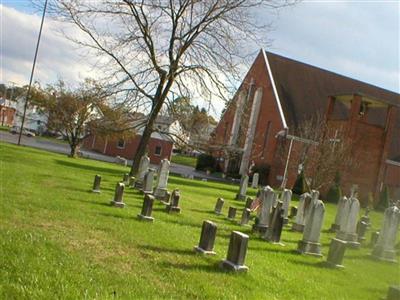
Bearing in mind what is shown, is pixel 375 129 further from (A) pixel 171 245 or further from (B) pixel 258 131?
(A) pixel 171 245

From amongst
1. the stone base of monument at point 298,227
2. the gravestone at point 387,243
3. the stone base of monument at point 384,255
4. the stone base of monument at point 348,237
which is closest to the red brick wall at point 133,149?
the stone base of monument at point 298,227

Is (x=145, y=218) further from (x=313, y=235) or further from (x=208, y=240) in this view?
(x=313, y=235)

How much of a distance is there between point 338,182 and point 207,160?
21842mm

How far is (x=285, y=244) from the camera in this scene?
12.6 metres

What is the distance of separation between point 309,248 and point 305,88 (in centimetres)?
4085

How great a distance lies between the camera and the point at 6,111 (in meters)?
111

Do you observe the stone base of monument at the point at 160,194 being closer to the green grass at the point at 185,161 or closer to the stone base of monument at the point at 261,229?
the stone base of monument at the point at 261,229

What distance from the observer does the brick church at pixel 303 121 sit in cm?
3972

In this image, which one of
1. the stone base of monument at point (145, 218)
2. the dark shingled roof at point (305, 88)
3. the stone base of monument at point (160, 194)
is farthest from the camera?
the dark shingled roof at point (305, 88)

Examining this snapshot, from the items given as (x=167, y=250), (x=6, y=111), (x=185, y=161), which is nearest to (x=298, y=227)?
(x=167, y=250)

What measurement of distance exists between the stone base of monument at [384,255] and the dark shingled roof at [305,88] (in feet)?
110

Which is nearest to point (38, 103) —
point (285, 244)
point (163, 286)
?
point (285, 244)

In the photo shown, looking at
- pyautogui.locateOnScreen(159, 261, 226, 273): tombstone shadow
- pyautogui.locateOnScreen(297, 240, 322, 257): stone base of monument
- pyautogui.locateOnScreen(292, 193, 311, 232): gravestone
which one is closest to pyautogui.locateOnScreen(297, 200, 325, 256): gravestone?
pyautogui.locateOnScreen(297, 240, 322, 257): stone base of monument

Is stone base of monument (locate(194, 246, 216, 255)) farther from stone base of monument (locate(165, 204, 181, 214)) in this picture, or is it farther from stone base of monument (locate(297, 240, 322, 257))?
stone base of monument (locate(165, 204, 181, 214))
